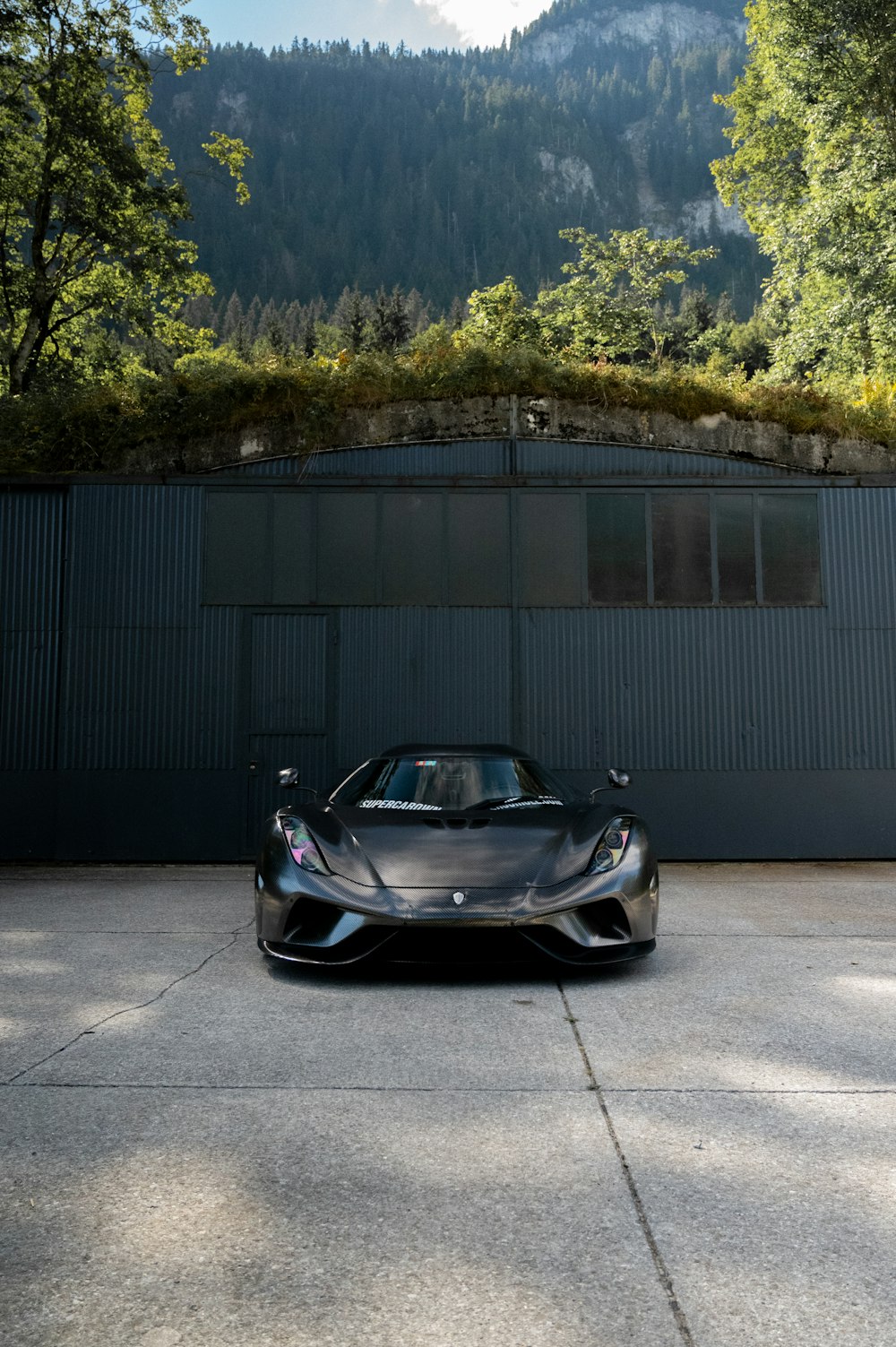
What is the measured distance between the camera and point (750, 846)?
39.6 feet

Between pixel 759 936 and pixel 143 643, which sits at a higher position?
pixel 143 643

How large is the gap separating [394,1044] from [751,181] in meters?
32.6

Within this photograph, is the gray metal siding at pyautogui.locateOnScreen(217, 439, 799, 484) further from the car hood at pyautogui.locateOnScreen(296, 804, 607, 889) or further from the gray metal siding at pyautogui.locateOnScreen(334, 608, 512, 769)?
the car hood at pyautogui.locateOnScreen(296, 804, 607, 889)

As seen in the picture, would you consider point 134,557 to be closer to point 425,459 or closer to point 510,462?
point 425,459

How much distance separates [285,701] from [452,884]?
7332 millimetres

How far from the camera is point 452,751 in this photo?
6809 mm

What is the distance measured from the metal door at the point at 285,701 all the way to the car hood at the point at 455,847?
6374 mm

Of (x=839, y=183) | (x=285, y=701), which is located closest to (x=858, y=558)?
(x=285, y=701)

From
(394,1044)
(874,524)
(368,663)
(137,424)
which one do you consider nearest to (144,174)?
(137,424)

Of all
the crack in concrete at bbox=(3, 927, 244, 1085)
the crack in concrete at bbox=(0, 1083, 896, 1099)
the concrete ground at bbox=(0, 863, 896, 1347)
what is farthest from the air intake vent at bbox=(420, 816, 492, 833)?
the crack in concrete at bbox=(0, 1083, 896, 1099)

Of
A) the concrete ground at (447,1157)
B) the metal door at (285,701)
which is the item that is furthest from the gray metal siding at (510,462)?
the concrete ground at (447,1157)

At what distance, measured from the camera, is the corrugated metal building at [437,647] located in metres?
12.0

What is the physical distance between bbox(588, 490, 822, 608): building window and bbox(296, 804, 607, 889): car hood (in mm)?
7116

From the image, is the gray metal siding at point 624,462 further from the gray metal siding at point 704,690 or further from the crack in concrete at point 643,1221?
the crack in concrete at point 643,1221
